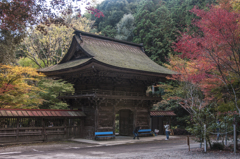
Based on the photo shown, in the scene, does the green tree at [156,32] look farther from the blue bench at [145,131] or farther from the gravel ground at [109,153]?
the gravel ground at [109,153]

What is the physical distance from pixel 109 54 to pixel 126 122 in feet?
23.4

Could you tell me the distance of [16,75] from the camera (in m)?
17.8

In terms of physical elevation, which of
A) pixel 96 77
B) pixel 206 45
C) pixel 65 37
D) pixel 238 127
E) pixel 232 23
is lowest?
pixel 238 127

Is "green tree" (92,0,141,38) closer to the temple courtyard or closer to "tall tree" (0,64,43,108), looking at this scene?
"tall tree" (0,64,43,108)

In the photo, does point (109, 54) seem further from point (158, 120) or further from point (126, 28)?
point (126, 28)

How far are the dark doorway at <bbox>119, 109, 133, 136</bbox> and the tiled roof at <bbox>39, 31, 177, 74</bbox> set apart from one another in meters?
4.99

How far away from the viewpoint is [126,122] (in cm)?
2234

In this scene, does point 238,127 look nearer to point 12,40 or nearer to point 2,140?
point 2,140

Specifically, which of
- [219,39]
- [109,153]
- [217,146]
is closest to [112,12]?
[219,39]

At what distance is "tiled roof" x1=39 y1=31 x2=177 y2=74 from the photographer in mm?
18608

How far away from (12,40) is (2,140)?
26.7 feet

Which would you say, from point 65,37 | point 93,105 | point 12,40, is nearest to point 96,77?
point 93,105

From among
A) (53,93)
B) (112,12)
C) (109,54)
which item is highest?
(112,12)

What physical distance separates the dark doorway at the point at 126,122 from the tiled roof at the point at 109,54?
499 cm
